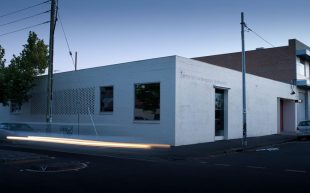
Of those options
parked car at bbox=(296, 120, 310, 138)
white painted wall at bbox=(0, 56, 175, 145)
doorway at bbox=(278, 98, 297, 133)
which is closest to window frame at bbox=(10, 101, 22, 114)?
white painted wall at bbox=(0, 56, 175, 145)

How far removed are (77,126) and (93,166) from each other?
41.7 feet

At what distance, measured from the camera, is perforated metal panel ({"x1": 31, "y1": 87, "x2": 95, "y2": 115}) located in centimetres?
2506

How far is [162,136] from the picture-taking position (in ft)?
67.5

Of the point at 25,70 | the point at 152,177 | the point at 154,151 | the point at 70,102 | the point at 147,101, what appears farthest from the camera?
the point at 25,70

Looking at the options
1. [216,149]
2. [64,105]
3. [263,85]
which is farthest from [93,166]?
[263,85]

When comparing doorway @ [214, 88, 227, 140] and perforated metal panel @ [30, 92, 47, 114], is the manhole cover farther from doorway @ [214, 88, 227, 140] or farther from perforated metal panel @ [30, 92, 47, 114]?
perforated metal panel @ [30, 92, 47, 114]

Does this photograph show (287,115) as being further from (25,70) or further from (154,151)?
(25,70)

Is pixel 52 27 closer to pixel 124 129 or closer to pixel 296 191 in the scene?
pixel 124 129

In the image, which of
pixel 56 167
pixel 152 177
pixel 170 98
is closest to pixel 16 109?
pixel 170 98

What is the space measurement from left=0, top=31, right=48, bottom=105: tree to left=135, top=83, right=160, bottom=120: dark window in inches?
409

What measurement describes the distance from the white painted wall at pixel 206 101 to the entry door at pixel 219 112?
460 millimetres

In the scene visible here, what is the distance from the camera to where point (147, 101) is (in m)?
21.7

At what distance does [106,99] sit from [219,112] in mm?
7230

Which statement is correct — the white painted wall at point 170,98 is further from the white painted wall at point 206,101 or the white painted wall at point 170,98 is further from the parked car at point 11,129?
the parked car at point 11,129
